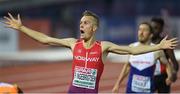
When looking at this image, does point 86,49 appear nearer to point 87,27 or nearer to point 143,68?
point 87,27

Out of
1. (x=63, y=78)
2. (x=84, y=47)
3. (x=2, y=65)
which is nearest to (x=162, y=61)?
(x=84, y=47)

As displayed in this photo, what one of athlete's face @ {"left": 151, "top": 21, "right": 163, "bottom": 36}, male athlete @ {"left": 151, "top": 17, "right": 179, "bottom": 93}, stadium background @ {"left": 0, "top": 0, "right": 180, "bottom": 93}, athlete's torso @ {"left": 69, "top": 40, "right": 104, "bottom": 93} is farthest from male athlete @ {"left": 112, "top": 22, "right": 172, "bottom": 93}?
stadium background @ {"left": 0, "top": 0, "right": 180, "bottom": 93}

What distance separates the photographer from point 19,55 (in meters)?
24.5

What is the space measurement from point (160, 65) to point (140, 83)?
0.73 metres

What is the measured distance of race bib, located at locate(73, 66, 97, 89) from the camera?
262 inches

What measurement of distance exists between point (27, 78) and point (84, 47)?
11502mm

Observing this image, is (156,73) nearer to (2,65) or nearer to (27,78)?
(27,78)

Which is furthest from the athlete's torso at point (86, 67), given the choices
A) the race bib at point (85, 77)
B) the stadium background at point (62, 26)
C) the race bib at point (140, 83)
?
the stadium background at point (62, 26)

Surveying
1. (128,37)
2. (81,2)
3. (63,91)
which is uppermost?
(81,2)

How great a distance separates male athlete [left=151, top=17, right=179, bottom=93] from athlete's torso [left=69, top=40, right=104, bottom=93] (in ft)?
7.01

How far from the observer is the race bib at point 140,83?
8688mm

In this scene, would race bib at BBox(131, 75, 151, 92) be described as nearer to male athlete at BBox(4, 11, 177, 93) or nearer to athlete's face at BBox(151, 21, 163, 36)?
athlete's face at BBox(151, 21, 163, 36)

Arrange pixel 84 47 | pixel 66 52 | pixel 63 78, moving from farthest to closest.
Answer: pixel 66 52
pixel 63 78
pixel 84 47

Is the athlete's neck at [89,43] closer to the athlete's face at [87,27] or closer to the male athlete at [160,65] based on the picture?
the athlete's face at [87,27]
